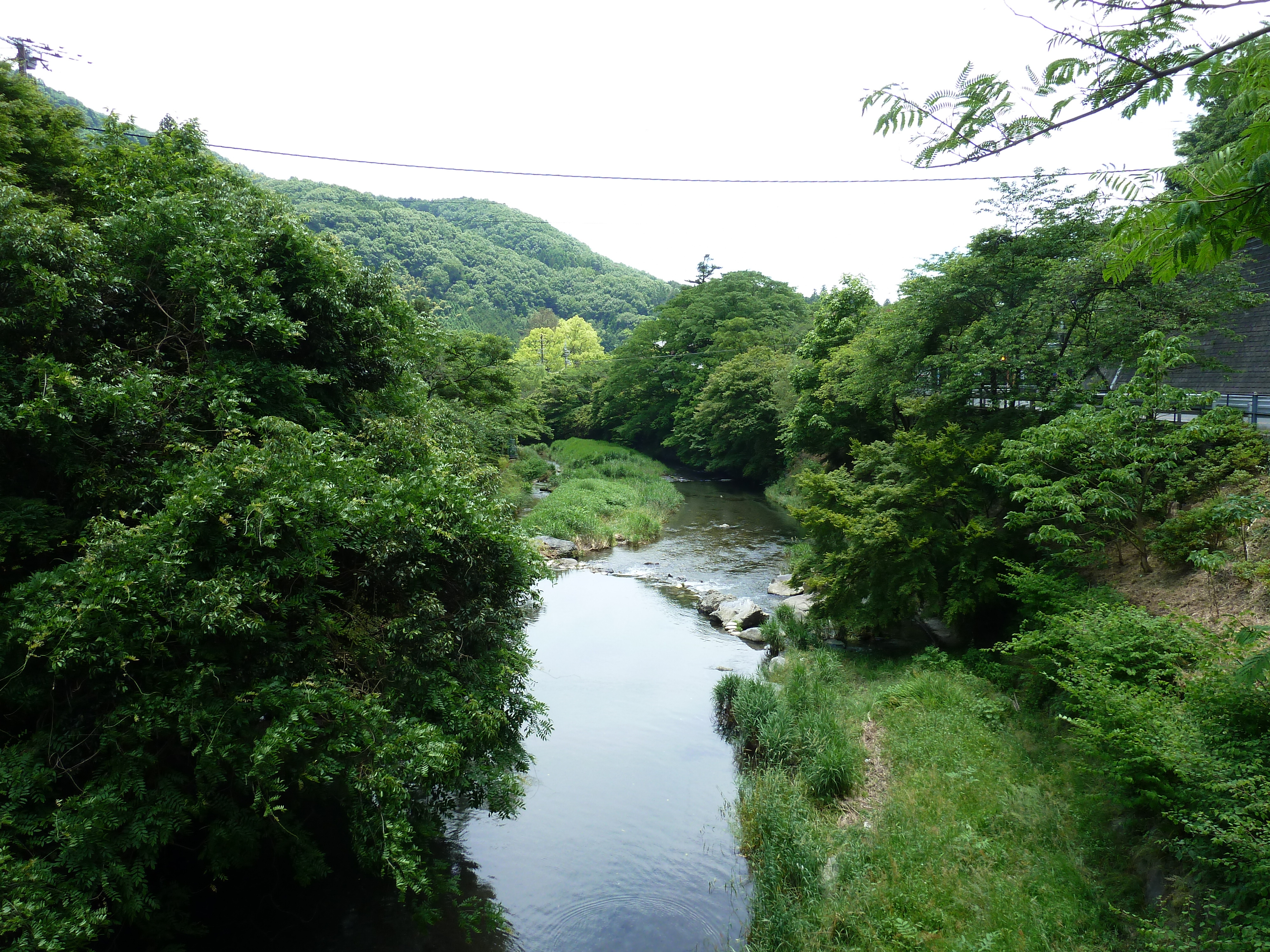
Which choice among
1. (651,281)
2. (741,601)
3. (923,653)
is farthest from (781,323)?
(651,281)

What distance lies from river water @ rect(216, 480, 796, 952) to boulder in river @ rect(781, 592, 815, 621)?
5.45ft

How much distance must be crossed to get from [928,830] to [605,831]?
4.09 metres

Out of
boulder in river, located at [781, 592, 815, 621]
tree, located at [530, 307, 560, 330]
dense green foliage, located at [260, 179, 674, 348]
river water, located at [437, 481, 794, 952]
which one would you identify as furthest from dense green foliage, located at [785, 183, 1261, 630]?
tree, located at [530, 307, 560, 330]

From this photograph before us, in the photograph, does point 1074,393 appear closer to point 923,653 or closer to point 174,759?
point 923,653

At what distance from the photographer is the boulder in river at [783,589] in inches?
706

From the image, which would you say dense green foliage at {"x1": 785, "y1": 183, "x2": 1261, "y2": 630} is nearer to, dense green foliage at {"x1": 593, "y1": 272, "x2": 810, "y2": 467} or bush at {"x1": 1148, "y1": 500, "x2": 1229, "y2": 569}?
bush at {"x1": 1148, "y1": 500, "x2": 1229, "y2": 569}

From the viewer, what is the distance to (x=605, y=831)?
29.8ft

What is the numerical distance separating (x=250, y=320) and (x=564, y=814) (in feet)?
24.8

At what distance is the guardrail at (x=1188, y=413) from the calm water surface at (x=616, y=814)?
7275mm

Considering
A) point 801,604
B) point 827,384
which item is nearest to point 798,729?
point 801,604

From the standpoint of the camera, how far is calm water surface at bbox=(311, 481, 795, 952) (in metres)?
7.35

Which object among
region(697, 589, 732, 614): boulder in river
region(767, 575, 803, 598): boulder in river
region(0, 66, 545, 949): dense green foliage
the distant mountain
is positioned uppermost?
the distant mountain

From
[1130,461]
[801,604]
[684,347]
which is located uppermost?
[684,347]

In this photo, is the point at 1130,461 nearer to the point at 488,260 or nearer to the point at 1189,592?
the point at 1189,592
